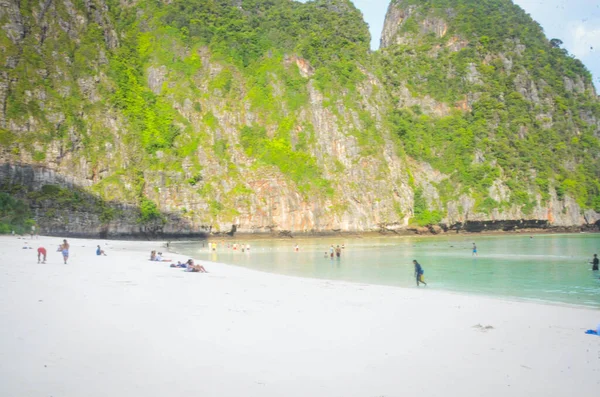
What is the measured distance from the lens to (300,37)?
100562mm

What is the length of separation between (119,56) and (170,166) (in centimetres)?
2492

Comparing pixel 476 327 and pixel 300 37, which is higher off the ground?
pixel 300 37

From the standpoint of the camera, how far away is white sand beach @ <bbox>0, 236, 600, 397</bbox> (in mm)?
6754

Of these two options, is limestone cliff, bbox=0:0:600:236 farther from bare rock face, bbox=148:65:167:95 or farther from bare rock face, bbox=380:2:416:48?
bare rock face, bbox=380:2:416:48

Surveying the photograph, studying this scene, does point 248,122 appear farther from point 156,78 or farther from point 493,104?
point 493,104

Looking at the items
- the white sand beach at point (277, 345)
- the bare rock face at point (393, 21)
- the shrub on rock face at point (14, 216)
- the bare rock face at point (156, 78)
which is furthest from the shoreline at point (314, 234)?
the bare rock face at point (393, 21)

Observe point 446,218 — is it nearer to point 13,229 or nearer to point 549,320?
point 13,229

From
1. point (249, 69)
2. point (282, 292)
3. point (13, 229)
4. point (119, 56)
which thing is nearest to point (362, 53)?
point (249, 69)

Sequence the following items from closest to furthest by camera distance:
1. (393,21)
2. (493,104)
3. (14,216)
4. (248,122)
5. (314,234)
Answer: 1. (14,216)
2. (314,234)
3. (248,122)
4. (493,104)
5. (393,21)

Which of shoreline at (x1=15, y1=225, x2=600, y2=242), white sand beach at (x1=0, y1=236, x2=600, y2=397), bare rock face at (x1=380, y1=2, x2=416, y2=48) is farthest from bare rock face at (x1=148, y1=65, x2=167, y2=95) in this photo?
white sand beach at (x1=0, y1=236, x2=600, y2=397)

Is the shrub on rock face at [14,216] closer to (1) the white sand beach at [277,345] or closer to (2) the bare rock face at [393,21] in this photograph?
(1) the white sand beach at [277,345]

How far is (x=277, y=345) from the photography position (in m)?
8.87

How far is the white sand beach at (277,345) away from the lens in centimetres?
675

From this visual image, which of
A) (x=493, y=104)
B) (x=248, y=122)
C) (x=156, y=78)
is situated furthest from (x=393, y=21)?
(x=156, y=78)
